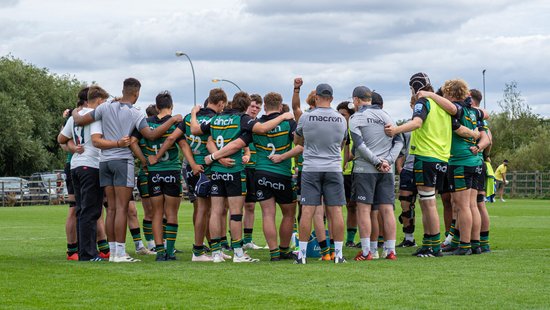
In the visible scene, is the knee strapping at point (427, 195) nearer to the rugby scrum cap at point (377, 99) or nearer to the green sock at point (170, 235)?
the rugby scrum cap at point (377, 99)

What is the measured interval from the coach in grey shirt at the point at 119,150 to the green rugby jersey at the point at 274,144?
46.1 inches

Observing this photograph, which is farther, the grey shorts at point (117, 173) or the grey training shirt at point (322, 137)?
the grey shorts at point (117, 173)

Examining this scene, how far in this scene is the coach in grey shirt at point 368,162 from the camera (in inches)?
486

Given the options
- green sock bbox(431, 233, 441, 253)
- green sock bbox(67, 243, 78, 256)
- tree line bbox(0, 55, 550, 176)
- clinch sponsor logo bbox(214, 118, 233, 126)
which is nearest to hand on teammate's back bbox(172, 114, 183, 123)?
clinch sponsor logo bbox(214, 118, 233, 126)

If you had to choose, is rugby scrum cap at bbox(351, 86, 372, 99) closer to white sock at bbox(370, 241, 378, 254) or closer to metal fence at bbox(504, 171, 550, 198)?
white sock at bbox(370, 241, 378, 254)

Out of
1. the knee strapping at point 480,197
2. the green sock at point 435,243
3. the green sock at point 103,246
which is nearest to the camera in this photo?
the green sock at point 435,243

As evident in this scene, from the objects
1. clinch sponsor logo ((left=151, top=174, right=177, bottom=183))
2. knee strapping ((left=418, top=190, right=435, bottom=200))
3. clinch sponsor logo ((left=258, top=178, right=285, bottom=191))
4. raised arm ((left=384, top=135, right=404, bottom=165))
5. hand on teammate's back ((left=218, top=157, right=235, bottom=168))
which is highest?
raised arm ((left=384, top=135, right=404, bottom=165))

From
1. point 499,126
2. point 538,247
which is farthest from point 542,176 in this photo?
point 538,247

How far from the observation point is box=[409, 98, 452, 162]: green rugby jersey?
41.4ft

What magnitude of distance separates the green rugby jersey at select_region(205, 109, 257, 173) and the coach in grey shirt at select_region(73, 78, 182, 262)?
546 millimetres

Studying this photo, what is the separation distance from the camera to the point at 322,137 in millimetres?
11844

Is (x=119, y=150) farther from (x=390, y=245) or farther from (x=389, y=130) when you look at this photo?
(x=390, y=245)

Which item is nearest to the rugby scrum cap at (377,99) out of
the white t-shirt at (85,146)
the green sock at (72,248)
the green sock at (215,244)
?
the green sock at (215,244)

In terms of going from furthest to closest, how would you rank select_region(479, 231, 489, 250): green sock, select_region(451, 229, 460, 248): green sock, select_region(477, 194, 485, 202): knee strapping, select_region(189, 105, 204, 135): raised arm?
1. select_region(477, 194, 485, 202): knee strapping
2. select_region(451, 229, 460, 248): green sock
3. select_region(479, 231, 489, 250): green sock
4. select_region(189, 105, 204, 135): raised arm
